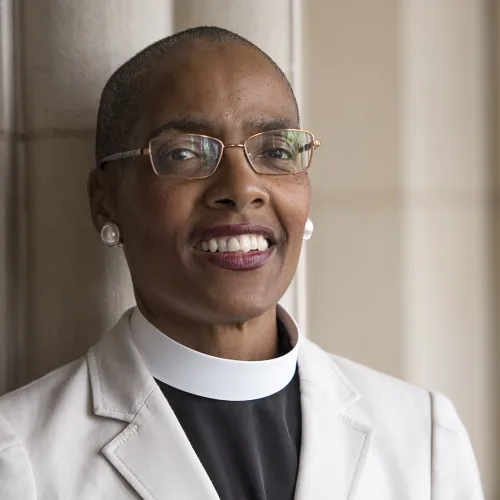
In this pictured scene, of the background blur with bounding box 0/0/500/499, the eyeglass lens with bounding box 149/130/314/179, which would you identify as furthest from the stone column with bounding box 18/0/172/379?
the eyeglass lens with bounding box 149/130/314/179

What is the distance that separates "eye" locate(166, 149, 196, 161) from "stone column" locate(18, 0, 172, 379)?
439 millimetres

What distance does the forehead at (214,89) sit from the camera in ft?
4.09

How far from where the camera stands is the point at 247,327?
133 centimetres

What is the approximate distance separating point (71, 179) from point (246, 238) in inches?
22.1

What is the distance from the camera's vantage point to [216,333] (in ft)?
4.28

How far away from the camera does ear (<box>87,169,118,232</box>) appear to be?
138 centimetres

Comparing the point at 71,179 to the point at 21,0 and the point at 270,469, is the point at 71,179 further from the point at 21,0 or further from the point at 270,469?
the point at 270,469

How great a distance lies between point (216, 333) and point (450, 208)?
939mm

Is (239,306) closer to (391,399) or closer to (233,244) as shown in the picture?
(233,244)

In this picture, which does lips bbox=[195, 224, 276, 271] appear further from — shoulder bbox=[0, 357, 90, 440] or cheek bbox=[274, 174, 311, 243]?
shoulder bbox=[0, 357, 90, 440]

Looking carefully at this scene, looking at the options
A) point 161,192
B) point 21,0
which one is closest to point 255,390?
point 161,192

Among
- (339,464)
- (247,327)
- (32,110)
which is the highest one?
(32,110)

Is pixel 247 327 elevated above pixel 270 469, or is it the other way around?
pixel 247 327

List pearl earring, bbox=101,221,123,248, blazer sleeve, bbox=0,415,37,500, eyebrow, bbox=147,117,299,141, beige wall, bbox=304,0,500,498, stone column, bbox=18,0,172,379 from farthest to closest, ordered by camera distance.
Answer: beige wall, bbox=304,0,500,498, stone column, bbox=18,0,172,379, pearl earring, bbox=101,221,123,248, eyebrow, bbox=147,117,299,141, blazer sleeve, bbox=0,415,37,500
